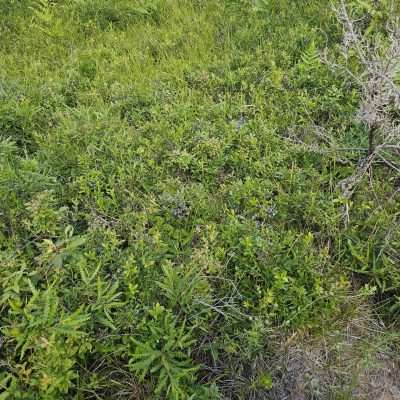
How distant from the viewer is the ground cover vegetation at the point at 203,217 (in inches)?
98.7

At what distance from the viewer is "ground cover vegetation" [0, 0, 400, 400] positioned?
2508 mm

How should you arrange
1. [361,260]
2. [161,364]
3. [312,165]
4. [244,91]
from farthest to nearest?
[244,91] < [312,165] < [361,260] < [161,364]

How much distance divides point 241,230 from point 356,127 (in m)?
1.57

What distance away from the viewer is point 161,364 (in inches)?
94.3

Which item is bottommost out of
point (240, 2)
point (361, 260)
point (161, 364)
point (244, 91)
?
point (361, 260)

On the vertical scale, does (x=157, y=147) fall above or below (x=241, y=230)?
above

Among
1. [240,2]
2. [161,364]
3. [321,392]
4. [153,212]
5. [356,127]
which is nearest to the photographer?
[161,364]

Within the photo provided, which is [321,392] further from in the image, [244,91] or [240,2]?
[240,2]

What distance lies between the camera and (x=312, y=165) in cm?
358

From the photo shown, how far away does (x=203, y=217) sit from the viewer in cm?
327

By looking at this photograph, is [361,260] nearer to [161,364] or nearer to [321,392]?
[321,392]

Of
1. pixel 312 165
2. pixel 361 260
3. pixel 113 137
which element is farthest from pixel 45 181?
pixel 361 260

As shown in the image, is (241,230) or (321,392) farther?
(241,230)

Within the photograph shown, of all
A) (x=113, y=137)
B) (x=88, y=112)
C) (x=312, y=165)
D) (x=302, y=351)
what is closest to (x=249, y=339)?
(x=302, y=351)
